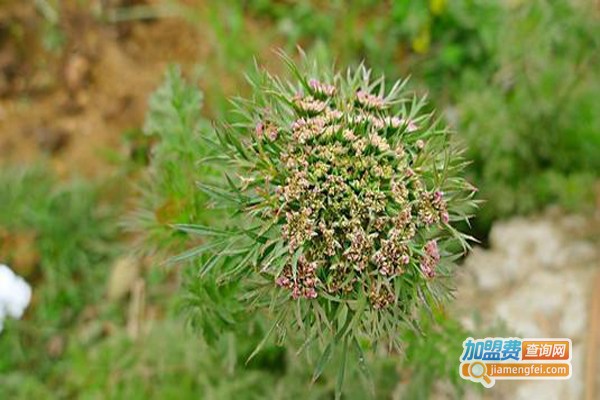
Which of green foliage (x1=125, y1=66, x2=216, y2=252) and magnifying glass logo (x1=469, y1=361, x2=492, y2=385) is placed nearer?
green foliage (x1=125, y1=66, x2=216, y2=252)

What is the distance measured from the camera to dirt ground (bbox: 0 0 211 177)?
13.5 feet

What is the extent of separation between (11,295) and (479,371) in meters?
1.96

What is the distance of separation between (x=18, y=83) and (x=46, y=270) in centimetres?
106

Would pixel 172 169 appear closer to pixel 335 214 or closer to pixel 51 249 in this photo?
pixel 335 214

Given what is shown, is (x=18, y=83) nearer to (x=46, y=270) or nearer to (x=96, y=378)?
(x=46, y=270)

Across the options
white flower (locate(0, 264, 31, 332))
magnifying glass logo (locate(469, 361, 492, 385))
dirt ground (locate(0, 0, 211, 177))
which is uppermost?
dirt ground (locate(0, 0, 211, 177))

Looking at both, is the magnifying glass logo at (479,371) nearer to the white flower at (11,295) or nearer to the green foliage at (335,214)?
the green foliage at (335,214)

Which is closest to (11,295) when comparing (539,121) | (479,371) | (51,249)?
(51,249)

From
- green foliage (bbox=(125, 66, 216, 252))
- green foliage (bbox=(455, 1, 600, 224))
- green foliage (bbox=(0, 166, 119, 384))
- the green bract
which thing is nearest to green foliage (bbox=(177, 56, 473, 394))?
the green bract

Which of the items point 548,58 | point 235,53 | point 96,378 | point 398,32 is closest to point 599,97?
point 548,58

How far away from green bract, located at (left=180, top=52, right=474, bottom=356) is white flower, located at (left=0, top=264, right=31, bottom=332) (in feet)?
5.49

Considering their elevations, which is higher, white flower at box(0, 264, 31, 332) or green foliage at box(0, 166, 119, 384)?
green foliage at box(0, 166, 119, 384)

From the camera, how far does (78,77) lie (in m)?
4.19

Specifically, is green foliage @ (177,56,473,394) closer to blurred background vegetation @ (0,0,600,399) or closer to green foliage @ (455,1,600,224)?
blurred background vegetation @ (0,0,600,399)
